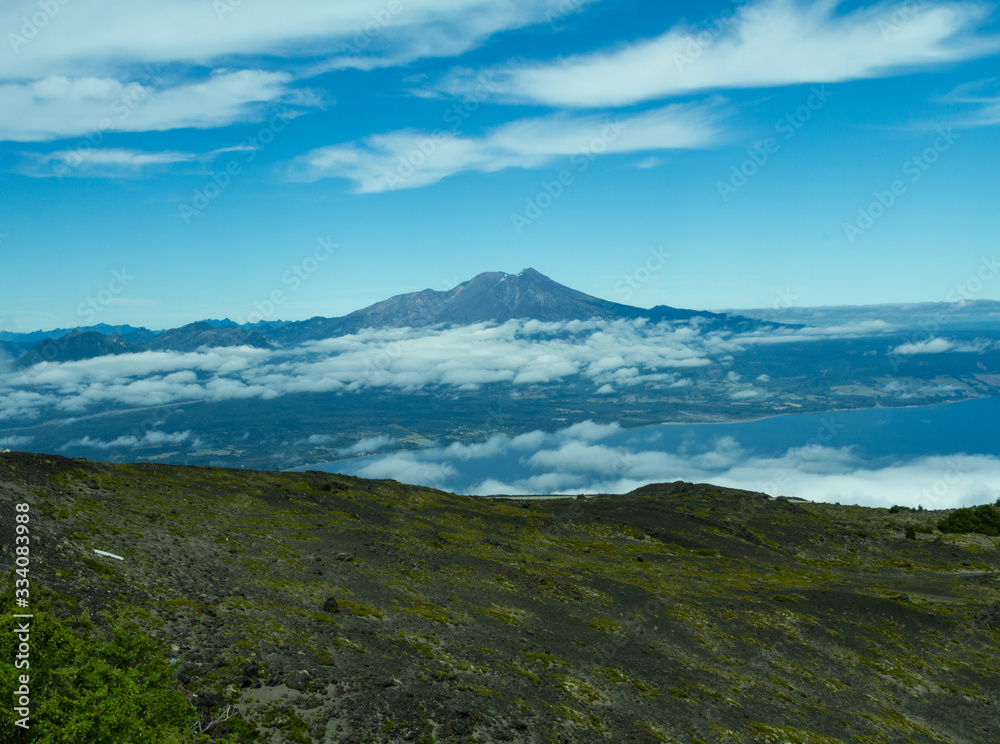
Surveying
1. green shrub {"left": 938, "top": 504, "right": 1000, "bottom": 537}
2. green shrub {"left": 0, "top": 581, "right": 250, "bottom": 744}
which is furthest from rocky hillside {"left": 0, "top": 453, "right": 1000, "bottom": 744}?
green shrub {"left": 938, "top": 504, "right": 1000, "bottom": 537}

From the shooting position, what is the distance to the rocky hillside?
25453 mm

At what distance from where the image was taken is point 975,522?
362 ft

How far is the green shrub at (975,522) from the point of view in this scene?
108 meters

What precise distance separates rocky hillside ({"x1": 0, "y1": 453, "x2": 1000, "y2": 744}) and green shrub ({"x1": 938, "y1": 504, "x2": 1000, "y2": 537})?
97.8 ft

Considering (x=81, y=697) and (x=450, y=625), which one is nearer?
(x=81, y=697)

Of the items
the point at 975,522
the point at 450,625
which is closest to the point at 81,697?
the point at 450,625

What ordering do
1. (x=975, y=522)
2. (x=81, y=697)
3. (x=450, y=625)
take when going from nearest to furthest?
(x=81, y=697) < (x=450, y=625) < (x=975, y=522)

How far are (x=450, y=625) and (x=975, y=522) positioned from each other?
11954 cm

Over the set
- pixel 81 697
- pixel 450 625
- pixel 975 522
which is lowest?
pixel 975 522

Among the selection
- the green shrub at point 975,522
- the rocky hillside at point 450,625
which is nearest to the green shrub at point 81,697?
the rocky hillside at point 450,625

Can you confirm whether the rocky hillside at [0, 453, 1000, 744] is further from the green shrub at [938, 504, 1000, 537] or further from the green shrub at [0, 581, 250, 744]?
the green shrub at [938, 504, 1000, 537]

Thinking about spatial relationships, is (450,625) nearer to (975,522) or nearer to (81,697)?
(81,697)

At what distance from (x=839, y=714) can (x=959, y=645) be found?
26.0 metres

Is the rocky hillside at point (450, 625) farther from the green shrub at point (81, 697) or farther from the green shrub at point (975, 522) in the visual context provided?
the green shrub at point (975, 522)
